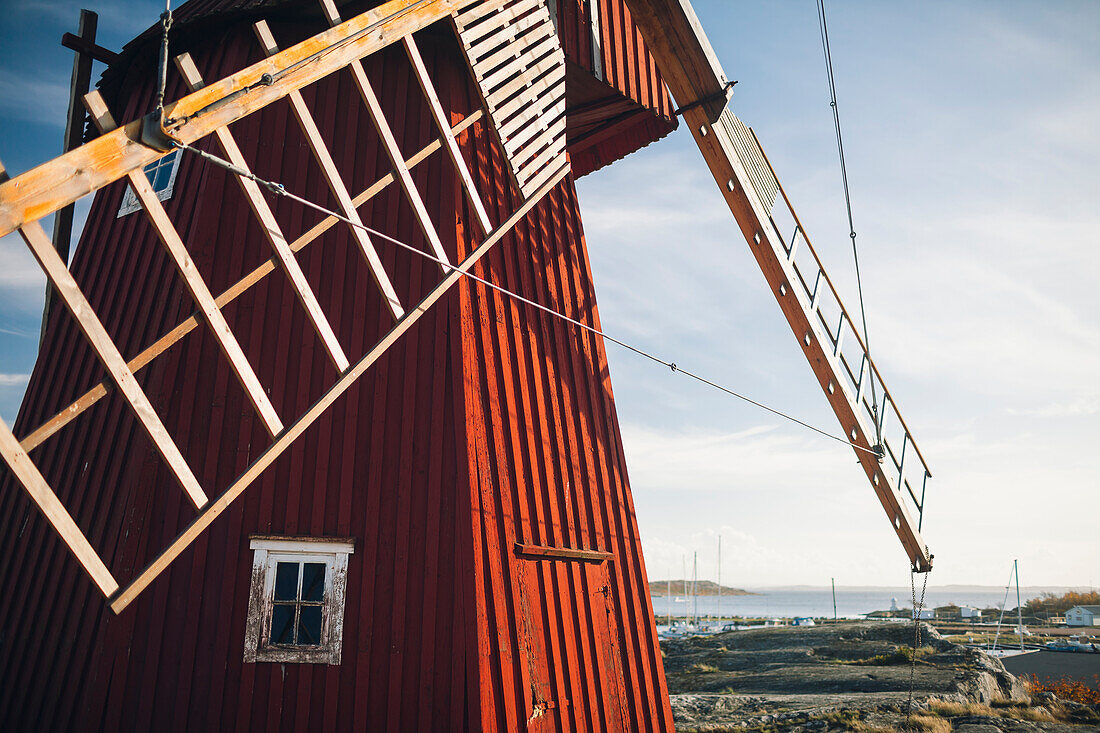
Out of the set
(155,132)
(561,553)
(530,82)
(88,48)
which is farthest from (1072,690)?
(88,48)

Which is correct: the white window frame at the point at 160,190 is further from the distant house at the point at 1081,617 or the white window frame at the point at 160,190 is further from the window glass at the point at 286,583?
the distant house at the point at 1081,617

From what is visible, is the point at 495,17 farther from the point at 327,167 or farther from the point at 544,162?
the point at 327,167

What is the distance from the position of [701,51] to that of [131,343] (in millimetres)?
5801

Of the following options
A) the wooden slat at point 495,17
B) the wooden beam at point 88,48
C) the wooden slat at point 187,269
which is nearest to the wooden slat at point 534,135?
the wooden slat at point 495,17

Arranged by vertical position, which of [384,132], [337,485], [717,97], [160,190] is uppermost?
[717,97]

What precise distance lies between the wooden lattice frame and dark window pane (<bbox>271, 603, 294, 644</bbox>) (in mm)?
1538

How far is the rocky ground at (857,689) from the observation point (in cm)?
1350

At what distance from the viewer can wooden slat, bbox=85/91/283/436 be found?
3.08 meters

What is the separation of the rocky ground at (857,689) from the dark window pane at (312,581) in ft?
35.5

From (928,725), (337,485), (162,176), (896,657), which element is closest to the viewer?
(337,485)

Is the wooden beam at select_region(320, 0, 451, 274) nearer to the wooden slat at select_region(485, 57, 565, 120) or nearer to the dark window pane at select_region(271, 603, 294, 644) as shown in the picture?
the wooden slat at select_region(485, 57, 565, 120)

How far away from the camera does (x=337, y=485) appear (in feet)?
17.8

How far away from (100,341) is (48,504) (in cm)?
67

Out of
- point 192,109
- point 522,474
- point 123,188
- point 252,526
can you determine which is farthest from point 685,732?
point 192,109
